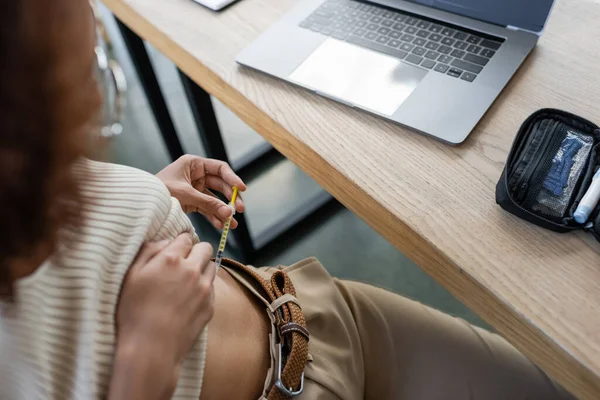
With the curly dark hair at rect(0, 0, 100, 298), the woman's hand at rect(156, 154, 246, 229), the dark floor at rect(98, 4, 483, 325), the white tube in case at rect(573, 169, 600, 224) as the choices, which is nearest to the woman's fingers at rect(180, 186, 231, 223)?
the woman's hand at rect(156, 154, 246, 229)

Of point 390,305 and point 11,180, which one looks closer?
point 11,180

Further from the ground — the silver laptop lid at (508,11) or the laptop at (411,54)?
the silver laptop lid at (508,11)

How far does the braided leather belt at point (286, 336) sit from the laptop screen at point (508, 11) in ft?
1.54

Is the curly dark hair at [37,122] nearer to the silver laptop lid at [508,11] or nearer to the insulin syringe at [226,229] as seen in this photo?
the insulin syringe at [226,229]

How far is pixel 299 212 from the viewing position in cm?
143

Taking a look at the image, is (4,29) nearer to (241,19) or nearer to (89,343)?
(89,343)

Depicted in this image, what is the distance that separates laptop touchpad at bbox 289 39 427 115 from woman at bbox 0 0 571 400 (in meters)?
0.19

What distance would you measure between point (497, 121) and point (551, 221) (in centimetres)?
16

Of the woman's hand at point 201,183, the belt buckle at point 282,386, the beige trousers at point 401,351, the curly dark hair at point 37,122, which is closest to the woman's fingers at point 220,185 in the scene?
the woman's hand at point 201,183

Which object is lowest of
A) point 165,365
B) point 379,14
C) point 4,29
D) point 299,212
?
point 299,212

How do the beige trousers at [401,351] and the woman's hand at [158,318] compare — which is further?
the beige trousers at [401,351]

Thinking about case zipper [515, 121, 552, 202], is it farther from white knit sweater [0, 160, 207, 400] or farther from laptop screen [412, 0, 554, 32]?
white knit sweater [0, 160, 207, 400]

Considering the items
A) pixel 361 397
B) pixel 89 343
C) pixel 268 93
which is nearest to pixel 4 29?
pixel 89 343

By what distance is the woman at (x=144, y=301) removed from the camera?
0.28m
